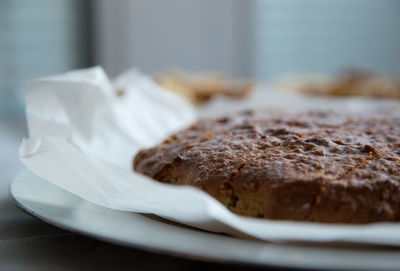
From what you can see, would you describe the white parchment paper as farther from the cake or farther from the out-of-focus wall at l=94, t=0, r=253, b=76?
the out-of-focus wall at l=94, t=0, r=253, b=76

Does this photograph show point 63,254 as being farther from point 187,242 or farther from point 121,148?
point 121,148

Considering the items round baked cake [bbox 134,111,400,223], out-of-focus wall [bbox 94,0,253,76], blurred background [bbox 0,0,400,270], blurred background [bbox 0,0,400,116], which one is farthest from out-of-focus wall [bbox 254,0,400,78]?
round baked cake [bbox 134,111,400,223]

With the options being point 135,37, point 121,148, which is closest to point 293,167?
point 121,148

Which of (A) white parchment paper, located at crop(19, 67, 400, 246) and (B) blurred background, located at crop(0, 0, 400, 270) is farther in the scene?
(B) blurred background, located at crop(0, 0, 400, 270)

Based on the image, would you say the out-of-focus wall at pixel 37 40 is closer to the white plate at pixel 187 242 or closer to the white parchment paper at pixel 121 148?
the white parchment paper at pixel 121 148

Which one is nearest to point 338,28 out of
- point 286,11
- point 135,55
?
point 286,11

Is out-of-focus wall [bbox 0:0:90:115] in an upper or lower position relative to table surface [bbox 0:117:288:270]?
lower

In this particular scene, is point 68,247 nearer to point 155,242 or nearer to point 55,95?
point 155,242
